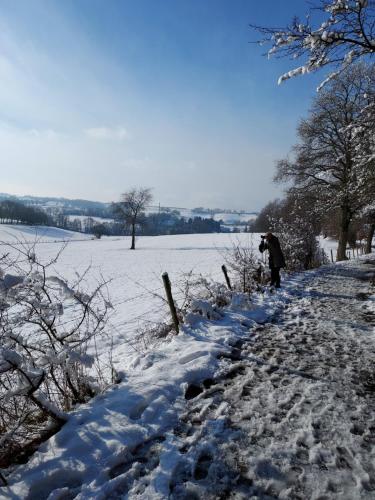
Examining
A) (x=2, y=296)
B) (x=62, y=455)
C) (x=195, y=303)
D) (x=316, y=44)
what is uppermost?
(x=316, y=44)

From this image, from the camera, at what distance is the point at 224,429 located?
119 inches

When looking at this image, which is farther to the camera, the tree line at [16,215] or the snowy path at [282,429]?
the tree line at [16,215]

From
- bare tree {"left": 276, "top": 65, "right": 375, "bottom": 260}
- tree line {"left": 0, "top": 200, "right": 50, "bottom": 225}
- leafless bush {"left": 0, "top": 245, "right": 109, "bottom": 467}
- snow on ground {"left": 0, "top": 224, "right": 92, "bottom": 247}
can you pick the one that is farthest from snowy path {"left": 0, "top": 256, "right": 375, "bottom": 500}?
tree line {"left": 0, "top": 200, "right": 50, "bottom": 225}

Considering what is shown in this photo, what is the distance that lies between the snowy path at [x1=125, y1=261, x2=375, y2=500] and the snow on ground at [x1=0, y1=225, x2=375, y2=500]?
11 millimetres

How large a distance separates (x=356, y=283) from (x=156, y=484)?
10342 mm

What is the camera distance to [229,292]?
790 centimetres

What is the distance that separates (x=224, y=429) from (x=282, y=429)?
601mm

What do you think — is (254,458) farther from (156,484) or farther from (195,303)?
(195,303)

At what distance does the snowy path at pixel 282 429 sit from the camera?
2377mm

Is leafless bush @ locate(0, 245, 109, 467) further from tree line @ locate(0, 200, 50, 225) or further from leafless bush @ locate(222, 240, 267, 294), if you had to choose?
tree line @ locate(0, 200, 50, 225)

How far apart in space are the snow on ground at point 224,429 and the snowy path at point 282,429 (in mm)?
11

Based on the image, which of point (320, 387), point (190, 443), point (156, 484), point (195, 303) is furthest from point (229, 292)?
point (156, 484)

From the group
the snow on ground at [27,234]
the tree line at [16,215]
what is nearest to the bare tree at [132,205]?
the snow on ground at [27,234]

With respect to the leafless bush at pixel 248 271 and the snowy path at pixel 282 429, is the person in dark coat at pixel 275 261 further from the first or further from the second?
the snowy path at pixel 282 429
